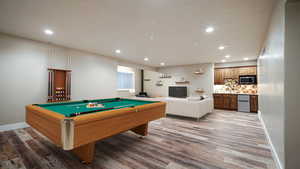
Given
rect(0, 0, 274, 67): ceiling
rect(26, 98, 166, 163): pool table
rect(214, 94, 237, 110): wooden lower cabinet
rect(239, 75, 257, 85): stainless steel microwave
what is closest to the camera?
rect(26, 98, 166, 163): pool table

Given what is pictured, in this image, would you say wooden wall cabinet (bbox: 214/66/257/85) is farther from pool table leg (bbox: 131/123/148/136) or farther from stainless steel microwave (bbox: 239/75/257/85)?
pool table leg (bbox: 131/123/148/136)

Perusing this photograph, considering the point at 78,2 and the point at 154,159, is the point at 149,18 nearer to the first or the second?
the point at 78,2

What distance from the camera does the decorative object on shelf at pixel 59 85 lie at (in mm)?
3980

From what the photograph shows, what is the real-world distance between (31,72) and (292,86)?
5681 millimetres

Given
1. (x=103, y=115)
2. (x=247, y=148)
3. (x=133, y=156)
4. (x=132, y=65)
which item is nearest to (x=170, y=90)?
(x=132, y=65)

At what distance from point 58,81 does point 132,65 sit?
3.80 metres

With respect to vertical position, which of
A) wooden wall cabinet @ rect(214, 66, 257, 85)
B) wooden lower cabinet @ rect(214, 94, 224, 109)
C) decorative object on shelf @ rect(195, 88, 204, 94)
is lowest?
wooden lower cabinet @ rect(214, 94, 224, 109)

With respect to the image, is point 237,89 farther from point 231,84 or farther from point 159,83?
point 159,83

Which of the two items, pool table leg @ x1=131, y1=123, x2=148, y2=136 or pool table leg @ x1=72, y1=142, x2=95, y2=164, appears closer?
pool table leg @ x1=72, y1=142, x2=95, y2=164

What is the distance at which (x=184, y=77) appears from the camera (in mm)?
7844

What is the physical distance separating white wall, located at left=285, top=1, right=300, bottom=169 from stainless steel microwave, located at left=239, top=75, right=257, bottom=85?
18.8 ft

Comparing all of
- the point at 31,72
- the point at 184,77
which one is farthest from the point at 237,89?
the point at 31,72

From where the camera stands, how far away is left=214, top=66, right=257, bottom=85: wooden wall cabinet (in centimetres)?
633

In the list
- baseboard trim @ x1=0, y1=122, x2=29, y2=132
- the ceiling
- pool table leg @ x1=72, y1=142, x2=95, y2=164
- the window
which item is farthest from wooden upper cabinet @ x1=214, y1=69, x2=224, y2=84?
baseboard trim @ x1=0, y1=122, x2=29, y2=132
